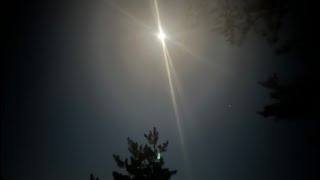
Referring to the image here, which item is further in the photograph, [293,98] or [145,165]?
[145,165]

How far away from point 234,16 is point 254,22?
0.57m

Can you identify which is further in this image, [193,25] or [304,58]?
[193,25]

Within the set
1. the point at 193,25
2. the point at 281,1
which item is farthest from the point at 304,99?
the point at 193,25

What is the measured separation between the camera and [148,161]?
18984mm

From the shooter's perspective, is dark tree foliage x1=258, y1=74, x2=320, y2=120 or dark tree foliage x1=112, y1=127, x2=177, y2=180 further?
dark tree foliage x1=112, y1=127, x2=177, y2=180

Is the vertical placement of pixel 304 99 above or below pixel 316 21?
below

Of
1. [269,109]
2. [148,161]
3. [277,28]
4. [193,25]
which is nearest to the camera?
[277,28]

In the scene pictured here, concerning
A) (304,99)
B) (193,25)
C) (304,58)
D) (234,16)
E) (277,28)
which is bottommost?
(304,99)

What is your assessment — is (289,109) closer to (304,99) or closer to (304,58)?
(304,99)

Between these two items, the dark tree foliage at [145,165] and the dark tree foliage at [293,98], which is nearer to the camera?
the dark tree foliage at [293,98]

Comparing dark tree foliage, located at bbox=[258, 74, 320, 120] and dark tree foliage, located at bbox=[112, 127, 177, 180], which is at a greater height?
dark tree foliage, located at bbox=[112, 127, 177, 180]

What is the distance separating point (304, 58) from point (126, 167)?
1284 cm

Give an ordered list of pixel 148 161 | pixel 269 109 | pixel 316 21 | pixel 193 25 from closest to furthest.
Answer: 1. pixel 316 21
2. pixel 269 109
3. pixel 193 25
4. pixel 148 161

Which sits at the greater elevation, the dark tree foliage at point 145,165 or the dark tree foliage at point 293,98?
the dark tree foliage at point 145,165
